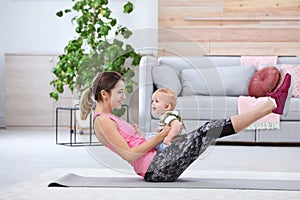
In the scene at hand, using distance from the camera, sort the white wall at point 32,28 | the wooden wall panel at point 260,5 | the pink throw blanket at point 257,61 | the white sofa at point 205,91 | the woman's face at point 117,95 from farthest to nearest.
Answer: the white wall at point 32,28, the wooden wall panel at point 260,5, the pink throw blanket at point 257,61, the white sofa at point 205,91, the woman's face at point 117,95

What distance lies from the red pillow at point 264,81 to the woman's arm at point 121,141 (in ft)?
10.2

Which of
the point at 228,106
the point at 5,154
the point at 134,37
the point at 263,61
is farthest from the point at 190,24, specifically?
the point at 134,37

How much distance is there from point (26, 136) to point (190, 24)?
213 cm

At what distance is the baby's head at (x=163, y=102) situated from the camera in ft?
10.9

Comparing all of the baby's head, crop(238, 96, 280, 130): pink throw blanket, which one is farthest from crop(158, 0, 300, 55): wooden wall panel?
the baby's head

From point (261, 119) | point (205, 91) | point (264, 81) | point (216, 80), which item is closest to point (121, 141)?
point (205, 91)

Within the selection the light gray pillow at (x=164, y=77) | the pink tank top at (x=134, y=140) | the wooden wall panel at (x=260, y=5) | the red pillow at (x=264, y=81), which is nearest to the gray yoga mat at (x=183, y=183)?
the pink tank top at (x=134, y=140)

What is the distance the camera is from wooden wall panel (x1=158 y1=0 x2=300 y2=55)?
742 cm

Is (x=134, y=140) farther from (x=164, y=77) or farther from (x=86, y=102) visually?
(x=164, y=77)

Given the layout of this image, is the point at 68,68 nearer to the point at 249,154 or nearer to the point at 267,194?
the point at 249,154

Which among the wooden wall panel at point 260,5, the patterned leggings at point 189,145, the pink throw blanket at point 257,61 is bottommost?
the patterned leggings at point 189,145

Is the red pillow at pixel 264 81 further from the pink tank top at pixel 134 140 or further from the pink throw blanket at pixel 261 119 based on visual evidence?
the pink tank top at pixel 134 140

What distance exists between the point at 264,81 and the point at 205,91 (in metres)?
2.33

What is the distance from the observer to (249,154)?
17.0 ft
